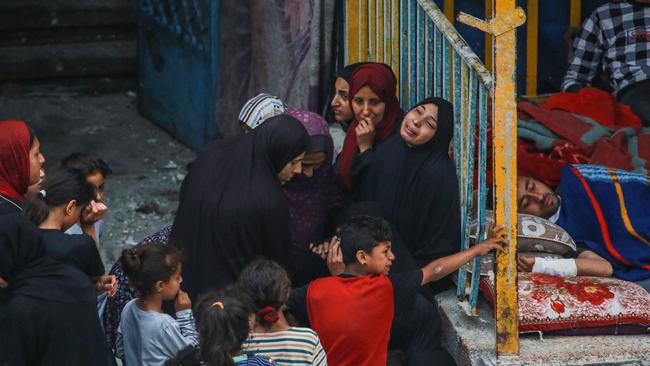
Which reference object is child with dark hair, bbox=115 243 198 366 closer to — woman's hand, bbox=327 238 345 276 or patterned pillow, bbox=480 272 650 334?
woman's hand, bbox=327 238 345 276

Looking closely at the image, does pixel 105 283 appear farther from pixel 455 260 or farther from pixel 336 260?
pixel 455 260

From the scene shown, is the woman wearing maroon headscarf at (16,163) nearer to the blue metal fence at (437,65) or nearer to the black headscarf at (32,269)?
the black headscarf at (32,269)

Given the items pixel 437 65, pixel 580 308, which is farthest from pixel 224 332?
pixel 437 65

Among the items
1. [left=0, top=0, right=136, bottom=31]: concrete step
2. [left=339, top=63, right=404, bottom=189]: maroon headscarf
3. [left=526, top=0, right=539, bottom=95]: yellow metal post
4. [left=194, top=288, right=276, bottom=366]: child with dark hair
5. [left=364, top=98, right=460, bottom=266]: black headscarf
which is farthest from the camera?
[left=0, top=0, right=136, bottom=31]: concrete step

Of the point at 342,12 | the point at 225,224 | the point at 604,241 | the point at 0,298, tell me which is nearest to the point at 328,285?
the point at 225,224

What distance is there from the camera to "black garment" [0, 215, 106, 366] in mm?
4180

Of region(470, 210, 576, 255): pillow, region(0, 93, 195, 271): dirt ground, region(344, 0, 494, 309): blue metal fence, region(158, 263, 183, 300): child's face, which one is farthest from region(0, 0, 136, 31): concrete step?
region(158, 263, 183, 300): child's face

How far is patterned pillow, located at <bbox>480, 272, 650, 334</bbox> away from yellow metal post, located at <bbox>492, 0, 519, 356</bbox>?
168mm

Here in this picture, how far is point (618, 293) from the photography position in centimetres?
500

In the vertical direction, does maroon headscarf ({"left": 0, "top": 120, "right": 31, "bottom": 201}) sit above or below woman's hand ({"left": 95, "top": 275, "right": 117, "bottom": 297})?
above

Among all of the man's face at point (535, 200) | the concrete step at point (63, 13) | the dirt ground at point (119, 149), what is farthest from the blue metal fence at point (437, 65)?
the concrete step at point (63, 13)

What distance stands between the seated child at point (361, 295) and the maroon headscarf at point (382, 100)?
103 centimetres

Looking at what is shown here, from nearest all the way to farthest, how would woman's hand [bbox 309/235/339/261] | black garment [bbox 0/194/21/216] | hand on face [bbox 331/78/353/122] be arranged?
black garment [bbox 0/194/21/216], woman's hand [bbox 309/235/339/261], hand on face [bbox 331/78/353/122]

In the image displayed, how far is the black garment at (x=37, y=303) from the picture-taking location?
13.7ft
